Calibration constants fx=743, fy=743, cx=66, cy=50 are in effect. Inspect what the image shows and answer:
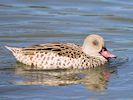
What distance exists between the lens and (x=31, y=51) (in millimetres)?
15297

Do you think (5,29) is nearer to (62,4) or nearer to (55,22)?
(55,22)

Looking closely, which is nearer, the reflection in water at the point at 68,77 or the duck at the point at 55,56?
the reflection in water at the point at 68,77

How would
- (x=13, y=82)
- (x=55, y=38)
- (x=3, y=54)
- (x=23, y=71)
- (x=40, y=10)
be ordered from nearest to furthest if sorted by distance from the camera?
(x=13, y=82)
(x=23, y=71)
(x=3, y=54)
(x=55, y=38)
(x=40, y=10)

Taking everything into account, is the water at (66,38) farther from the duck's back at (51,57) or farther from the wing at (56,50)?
the wing at (56,50)

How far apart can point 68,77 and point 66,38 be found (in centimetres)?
347

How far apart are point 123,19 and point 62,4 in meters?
2.38

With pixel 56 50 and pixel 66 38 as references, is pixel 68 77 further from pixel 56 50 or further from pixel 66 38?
pixel 66 38

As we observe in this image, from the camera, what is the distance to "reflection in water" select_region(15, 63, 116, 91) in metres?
14.0

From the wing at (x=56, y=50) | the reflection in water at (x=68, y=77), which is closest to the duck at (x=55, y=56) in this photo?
the wing at (x=56, y=50)

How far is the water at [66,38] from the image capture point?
43.9ft

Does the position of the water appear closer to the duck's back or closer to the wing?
the duck's back

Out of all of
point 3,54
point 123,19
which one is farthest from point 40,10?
point 3,54

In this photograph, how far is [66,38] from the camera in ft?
58.9

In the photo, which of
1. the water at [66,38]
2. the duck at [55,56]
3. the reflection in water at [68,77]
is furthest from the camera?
the duck at [55,56]
